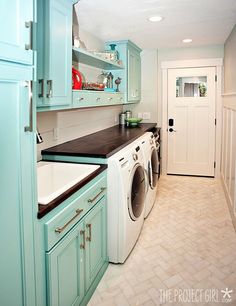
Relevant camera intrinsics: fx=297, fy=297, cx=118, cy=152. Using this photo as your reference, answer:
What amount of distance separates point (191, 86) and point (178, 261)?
3.41 meters

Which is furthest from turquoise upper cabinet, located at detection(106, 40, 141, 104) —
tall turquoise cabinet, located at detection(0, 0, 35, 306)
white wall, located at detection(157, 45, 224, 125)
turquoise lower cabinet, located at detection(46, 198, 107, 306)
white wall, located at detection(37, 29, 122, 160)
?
tall turquoise cabinet, located at detection(0, 0, 35, 306)

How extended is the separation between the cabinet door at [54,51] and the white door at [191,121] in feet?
10.8

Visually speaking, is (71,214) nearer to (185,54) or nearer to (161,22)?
(161,22)

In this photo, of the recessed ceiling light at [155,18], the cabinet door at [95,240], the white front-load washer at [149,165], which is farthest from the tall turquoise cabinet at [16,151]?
the recessed ceiling light at [155,18]

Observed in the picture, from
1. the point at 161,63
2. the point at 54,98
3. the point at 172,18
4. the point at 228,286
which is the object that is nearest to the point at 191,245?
the point at 228,286

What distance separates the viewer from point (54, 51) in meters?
2.01

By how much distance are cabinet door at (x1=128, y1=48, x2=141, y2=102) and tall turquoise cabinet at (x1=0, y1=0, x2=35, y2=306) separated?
3.30m

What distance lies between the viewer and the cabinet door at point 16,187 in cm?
112

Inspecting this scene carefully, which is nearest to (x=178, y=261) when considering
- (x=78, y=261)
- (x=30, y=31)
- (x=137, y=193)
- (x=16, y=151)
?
(x=137, y=193)

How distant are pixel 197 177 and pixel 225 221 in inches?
76.7

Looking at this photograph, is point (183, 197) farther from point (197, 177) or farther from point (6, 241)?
point (6, 241)

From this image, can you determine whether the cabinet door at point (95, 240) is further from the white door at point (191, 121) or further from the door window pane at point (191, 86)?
the door window pane at point (191, 86)

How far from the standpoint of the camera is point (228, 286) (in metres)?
2.16

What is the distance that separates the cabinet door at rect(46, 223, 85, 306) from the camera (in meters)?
1.47
